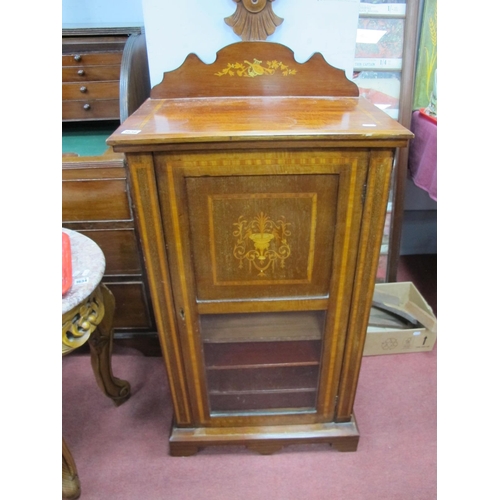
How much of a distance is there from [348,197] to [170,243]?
0.43 metres

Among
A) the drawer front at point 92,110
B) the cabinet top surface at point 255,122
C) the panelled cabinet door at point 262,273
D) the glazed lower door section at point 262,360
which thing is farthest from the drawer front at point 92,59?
the glazed lower door section at point 262,360

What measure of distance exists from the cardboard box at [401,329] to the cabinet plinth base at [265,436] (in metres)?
0.45

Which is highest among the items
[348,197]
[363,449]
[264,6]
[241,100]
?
[264,6]

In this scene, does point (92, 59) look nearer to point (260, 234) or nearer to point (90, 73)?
point (90, 73)

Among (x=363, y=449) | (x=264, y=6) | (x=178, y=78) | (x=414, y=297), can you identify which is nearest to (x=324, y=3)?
(x=264, y=6)

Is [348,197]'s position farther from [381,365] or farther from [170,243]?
[381,365]

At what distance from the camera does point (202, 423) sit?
4.18 ft

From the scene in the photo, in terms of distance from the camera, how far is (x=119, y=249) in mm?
1406

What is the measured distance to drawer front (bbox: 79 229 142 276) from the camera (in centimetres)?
137

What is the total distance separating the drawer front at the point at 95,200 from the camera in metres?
1.28

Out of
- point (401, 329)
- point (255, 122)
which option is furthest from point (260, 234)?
point (401, 329)

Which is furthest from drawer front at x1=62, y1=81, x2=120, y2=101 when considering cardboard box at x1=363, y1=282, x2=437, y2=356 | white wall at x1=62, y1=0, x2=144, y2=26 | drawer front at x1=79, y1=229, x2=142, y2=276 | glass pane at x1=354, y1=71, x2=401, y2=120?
cardboard box at x1=363, y1=282, x2=437, y2=356

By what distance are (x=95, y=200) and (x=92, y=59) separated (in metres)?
0.48

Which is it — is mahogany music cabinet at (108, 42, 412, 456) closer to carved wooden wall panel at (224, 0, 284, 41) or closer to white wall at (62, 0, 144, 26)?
carved wooden wall panel at (224, 0, 284, 41)
